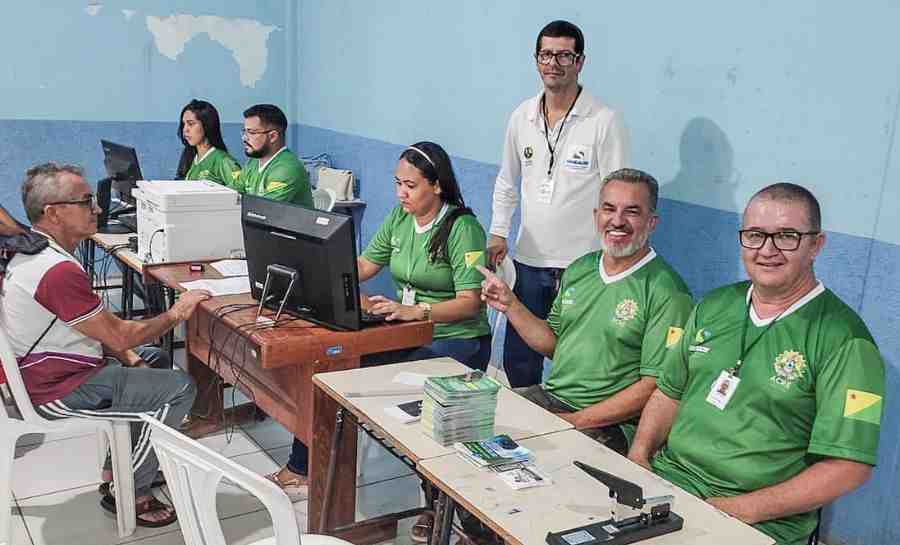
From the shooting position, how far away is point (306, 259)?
245 cm

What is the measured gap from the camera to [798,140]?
270cm

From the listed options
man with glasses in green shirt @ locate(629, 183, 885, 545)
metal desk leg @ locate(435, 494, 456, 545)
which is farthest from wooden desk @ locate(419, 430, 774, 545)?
man with glasses in green shirt @ locate(629, 183, 885, 545)

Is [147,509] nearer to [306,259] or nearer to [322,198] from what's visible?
[306,259]

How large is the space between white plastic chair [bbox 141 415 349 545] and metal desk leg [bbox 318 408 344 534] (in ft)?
2.46

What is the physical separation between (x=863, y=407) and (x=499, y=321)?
217 cm

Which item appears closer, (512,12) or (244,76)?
(512,12)

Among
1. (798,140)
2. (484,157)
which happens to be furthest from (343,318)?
(484,157)

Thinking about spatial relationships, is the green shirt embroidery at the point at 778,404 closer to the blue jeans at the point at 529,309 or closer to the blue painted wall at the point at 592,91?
the blue painted wall at the point at 592,91

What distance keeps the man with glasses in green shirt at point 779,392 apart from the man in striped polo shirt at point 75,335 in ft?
5.32

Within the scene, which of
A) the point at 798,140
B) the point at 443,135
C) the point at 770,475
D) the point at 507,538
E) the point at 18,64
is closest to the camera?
the point at 507,538

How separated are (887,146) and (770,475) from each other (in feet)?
4.02

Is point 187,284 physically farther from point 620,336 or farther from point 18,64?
point 18,64

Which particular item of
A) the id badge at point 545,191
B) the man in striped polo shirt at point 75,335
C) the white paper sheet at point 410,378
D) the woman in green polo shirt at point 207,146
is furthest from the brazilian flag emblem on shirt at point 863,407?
the woman in green polo shirt at point 207,146

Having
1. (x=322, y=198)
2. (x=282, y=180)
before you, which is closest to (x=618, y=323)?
(x=282, y=180)
